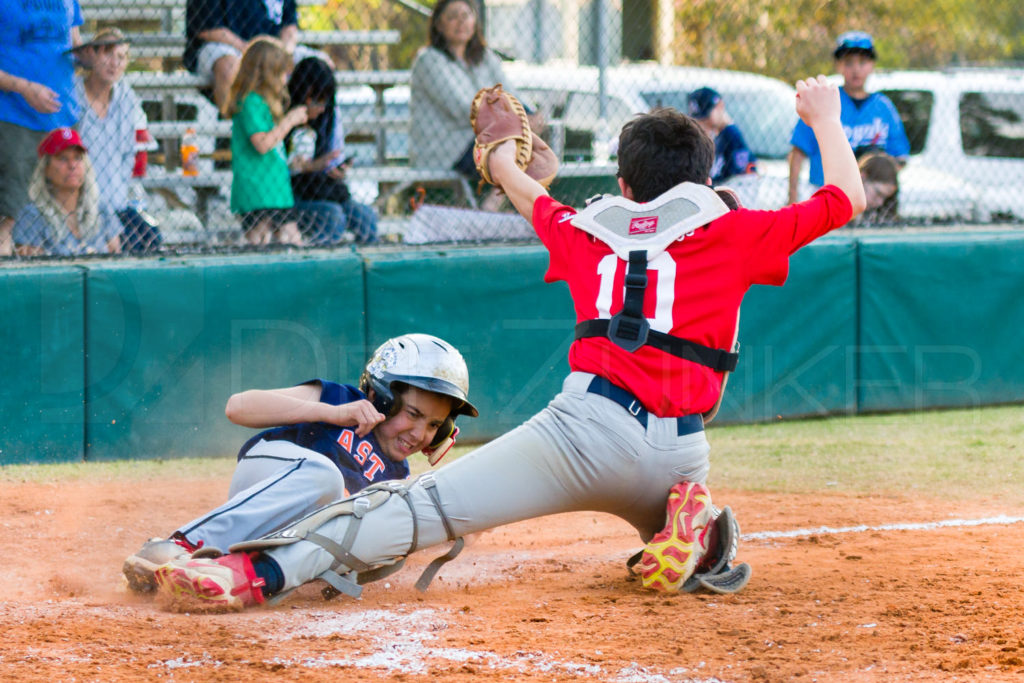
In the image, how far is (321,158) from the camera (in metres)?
7.33

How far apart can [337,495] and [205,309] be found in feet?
7.98

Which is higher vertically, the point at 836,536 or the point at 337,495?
the point at 337,495

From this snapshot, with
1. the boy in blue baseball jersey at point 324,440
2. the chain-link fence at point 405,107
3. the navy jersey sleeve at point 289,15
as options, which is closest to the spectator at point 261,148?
the chain-link fence at point 405,107

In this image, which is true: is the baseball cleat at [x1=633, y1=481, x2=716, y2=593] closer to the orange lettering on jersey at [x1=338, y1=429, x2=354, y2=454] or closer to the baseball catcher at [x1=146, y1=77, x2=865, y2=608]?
the baseball catcher at [x1=146, y1=77, x2=865, y2=608]

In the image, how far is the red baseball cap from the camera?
6.22 meters

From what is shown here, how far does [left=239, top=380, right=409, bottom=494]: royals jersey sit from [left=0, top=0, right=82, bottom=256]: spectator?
2.71m

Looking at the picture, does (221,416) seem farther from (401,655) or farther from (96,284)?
(401,655)

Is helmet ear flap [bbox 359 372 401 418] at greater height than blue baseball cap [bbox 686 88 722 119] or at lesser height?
lesser

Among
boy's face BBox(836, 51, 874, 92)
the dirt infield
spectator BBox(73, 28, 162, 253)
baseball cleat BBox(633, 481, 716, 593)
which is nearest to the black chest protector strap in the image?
baseball cleat BBox(633, 481, 716, 593)

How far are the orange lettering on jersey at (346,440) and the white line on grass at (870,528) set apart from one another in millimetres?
1638

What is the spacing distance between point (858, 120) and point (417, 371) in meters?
5.01

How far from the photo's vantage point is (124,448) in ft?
19.3

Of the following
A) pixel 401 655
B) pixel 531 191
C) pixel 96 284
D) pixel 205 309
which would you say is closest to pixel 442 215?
pixel 205 309

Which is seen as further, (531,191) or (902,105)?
(902,105)
